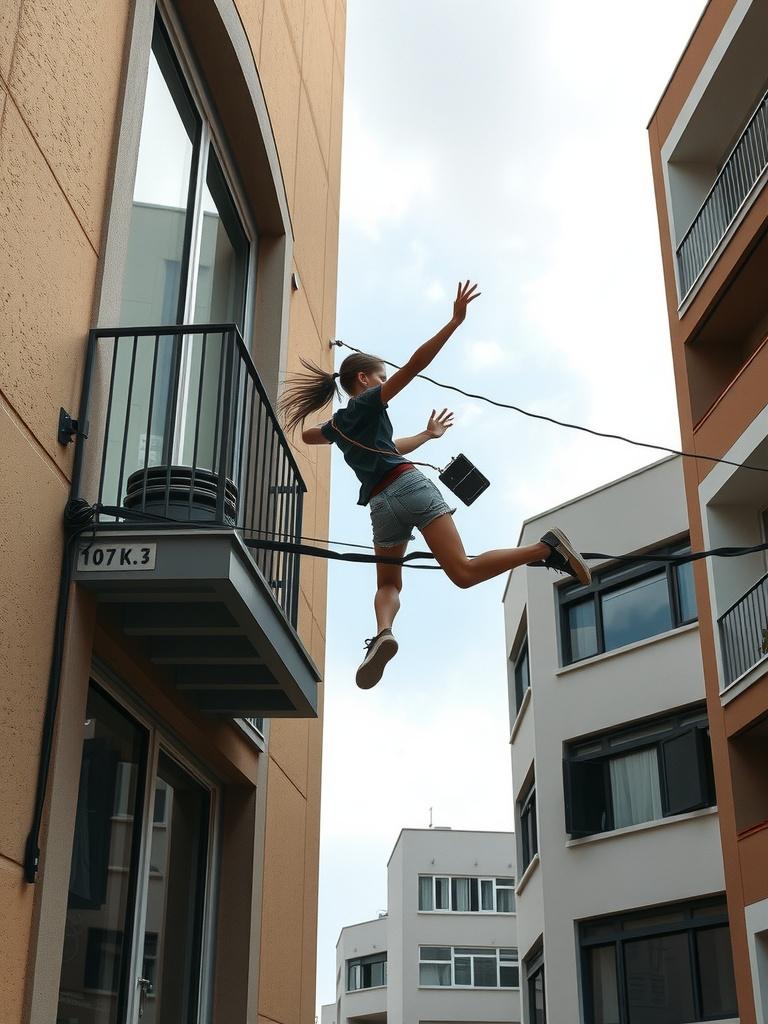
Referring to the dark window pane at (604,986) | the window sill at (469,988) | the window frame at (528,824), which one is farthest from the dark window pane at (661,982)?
the window sill at (469,988)

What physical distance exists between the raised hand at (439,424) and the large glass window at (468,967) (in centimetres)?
3717

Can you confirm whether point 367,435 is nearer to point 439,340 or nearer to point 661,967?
point 439,340

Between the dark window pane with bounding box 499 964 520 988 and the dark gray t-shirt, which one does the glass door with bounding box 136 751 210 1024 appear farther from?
the dark window pane with bounding box 499 964 520 988

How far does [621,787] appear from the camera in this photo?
20.7 metres

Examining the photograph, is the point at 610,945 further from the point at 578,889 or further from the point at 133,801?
the point at 133,801

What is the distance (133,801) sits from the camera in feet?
20.5

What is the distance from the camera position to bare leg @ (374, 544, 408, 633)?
230 inches

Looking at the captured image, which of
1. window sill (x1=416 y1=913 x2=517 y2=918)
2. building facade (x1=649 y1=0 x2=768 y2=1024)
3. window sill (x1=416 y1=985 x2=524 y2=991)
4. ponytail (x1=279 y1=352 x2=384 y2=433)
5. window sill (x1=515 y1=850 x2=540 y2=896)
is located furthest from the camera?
window sill (x1=416 y1=913 x2=517 y2=918)

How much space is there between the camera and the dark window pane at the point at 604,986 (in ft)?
64.1

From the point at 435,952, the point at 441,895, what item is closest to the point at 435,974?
the point at 435,952

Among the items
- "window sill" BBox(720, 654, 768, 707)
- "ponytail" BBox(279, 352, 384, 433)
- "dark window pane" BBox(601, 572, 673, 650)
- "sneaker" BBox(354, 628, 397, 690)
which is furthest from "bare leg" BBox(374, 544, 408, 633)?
"dark window pane" BBox(601, 572, 673, 650)

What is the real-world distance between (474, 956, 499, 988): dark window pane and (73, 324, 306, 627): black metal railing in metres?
36.2

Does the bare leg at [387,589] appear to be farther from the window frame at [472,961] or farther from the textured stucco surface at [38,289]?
the window frame at [472,961]

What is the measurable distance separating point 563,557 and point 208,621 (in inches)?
66.6
